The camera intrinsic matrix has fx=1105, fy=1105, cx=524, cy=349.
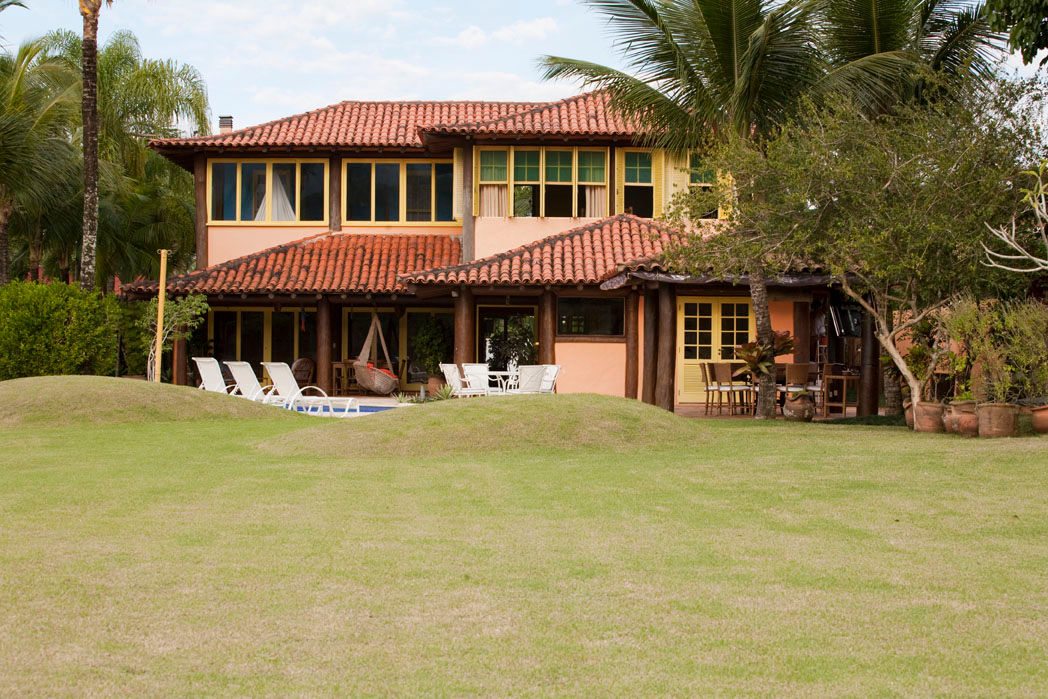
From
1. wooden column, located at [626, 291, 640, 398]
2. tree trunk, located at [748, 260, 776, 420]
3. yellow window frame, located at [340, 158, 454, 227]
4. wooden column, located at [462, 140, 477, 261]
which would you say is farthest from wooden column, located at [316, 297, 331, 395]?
tree trunk, located at [748, 260, 776, 420]

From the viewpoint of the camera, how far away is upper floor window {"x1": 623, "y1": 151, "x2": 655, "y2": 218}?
2302cm

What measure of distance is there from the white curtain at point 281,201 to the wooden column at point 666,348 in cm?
954

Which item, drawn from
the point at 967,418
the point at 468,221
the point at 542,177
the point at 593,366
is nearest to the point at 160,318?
the point at 468,221

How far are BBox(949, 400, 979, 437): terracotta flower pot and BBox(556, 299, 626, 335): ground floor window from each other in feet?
26.8

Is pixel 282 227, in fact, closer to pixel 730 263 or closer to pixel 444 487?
pixel 730 263

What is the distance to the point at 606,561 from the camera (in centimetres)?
611

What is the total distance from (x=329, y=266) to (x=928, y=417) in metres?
12.8

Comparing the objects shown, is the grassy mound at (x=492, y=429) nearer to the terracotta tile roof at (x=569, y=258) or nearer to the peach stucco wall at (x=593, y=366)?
the terracotta tile roof at (x=569, y=258)

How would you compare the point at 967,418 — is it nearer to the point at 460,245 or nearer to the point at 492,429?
the point at 492,429

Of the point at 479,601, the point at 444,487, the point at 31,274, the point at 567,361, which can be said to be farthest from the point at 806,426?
the point at 31,274

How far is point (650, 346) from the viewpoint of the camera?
63.5ft

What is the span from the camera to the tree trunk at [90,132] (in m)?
21.9

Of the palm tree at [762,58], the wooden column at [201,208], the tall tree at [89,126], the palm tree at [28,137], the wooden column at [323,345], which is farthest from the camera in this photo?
the wooden column at [201,208]

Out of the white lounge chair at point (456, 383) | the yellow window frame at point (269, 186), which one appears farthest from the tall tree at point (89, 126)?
the white lounge chair at point (456, 383)
